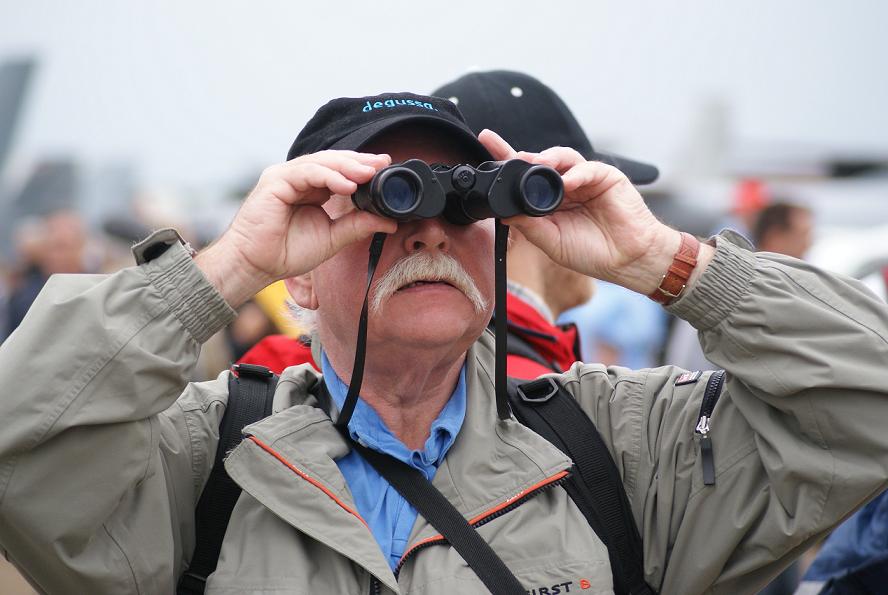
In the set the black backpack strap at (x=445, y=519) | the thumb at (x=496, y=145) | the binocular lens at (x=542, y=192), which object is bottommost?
the black backpack strap at (x=445, y=519)

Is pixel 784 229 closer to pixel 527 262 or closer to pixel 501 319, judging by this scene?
pixel 527 262

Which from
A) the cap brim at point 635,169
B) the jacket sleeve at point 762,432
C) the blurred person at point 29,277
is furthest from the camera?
the blurred person at point 29,277

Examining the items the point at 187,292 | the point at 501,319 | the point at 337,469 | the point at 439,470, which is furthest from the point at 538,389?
the point at 187,292

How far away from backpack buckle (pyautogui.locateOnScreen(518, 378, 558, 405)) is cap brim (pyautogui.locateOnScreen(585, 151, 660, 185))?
4.34 feet

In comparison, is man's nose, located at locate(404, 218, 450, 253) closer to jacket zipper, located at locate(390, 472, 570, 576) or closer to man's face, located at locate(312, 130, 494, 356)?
man's face, located at locate(312, 130, 494, 356)

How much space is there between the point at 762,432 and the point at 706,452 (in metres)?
0.16

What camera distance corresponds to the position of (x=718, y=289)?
2479mm

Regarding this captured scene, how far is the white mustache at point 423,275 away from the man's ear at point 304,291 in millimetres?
322

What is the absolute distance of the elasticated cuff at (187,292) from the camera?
2.30m

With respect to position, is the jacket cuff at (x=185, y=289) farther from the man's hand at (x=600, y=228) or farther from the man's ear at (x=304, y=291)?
the man's hand at (x=600, y=228)

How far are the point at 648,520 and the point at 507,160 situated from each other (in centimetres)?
95

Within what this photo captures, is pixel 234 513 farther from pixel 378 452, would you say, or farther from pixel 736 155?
pixel 736 155

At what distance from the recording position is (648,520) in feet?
8.58

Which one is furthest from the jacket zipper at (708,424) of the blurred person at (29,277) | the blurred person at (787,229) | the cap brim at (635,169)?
the blurred person at (29,277)
